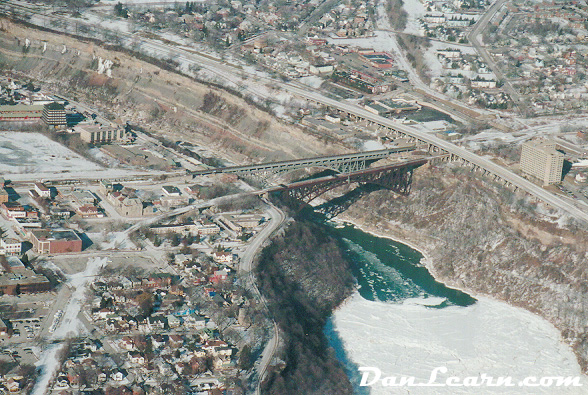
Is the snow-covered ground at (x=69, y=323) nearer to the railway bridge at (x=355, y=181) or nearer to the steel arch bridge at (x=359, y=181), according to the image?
the railway bridge at (x=355, y=181)

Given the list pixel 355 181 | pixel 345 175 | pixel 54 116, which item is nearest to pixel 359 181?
pixel 355 181

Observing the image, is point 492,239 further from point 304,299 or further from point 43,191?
point 43,191

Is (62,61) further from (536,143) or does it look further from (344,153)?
(536,143)

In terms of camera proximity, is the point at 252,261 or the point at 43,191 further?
the point at 43,191

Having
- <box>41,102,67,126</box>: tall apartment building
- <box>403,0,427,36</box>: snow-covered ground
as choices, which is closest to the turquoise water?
<box>41,102,67,126</box>: tall apartment building

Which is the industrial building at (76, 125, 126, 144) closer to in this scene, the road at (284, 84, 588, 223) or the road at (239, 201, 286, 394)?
the road at (284, 84, 588, 223)

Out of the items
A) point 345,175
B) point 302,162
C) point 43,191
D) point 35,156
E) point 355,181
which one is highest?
point 302,162
